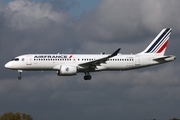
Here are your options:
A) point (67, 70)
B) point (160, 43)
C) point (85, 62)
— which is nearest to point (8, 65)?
point (67, 70)

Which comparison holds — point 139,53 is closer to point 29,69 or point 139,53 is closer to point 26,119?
point 29,69

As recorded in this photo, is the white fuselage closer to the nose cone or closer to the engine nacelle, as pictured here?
the nose cone

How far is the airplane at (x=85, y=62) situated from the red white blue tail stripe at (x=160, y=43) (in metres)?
0.23

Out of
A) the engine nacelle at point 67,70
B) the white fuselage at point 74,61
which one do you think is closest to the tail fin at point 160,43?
the white fuselage at point 74,61

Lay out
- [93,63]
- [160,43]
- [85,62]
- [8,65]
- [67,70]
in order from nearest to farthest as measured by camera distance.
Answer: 1. [67,70]
2. [93,63]
3. [85,62]
4. [8,65]
5. [160,43]

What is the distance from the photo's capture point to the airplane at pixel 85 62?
311ft

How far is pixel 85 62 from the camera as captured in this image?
95.9 metres

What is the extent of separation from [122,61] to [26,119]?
1782 inches

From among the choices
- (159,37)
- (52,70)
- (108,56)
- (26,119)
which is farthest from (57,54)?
(26,119)

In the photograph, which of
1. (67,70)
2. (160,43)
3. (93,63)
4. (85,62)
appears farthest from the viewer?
(160,43)

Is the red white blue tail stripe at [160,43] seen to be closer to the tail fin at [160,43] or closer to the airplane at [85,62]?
the tail fin at [160,43]

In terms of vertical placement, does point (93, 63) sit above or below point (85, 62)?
below

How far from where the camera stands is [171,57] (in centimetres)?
9931

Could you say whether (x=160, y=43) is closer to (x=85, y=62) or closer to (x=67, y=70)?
(x=85, y=62)
